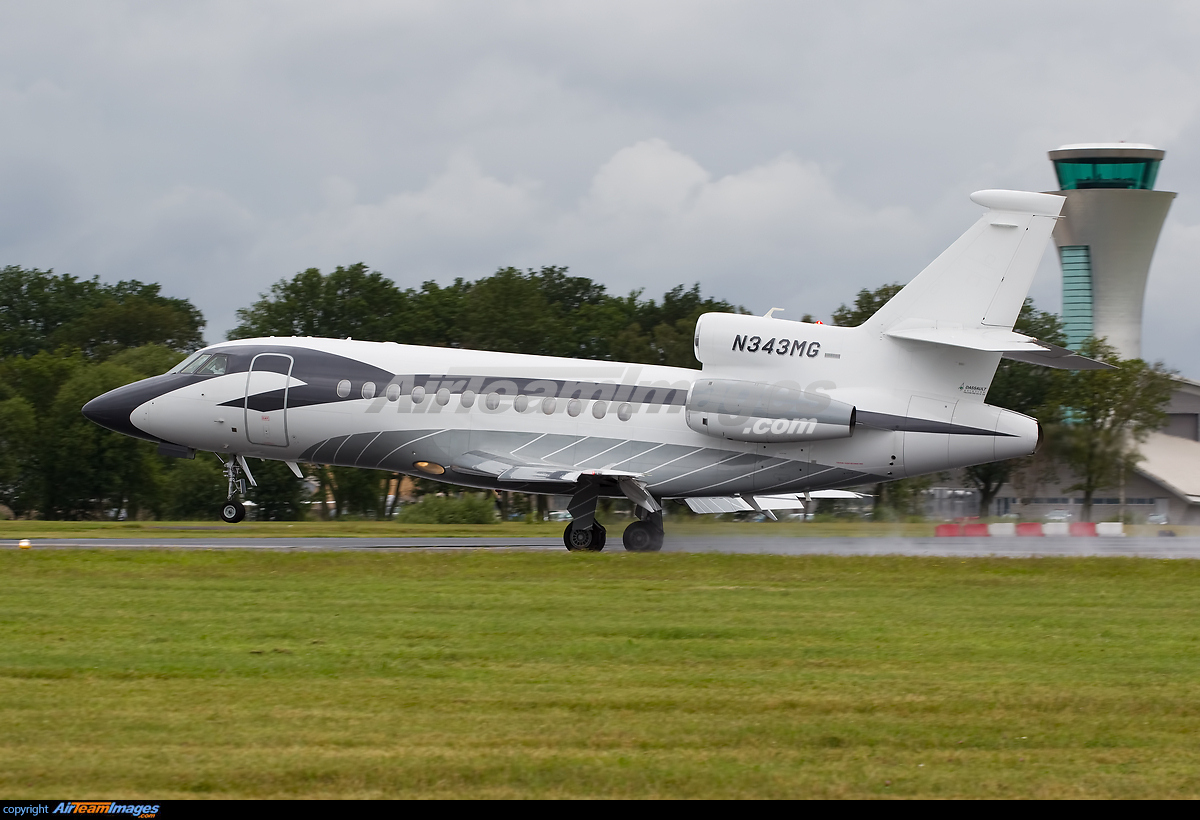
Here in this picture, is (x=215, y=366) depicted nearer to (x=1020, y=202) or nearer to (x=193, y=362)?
(x=193, y=362)

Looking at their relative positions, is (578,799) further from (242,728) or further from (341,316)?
(341,316)

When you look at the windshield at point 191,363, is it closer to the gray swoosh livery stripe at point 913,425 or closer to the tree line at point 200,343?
the gray swoosh livery stripe at point 913,425

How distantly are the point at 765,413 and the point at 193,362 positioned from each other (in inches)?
475

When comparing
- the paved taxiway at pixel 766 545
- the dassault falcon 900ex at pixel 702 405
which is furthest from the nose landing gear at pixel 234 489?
the dassault falcon 900ex at pixel 702 405

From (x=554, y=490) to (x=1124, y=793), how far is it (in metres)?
16.7

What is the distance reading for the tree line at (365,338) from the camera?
1373 inches

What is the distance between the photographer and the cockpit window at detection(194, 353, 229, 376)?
2591 cm

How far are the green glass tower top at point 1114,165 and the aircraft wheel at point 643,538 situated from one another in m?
69.5

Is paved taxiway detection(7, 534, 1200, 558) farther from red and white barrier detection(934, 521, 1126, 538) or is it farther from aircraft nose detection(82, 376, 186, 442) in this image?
aircraft nose detection(82, 376, 186, 442)

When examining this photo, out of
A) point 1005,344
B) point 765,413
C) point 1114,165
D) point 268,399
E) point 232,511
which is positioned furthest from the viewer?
point 1114,165

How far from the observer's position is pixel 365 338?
65.8 m

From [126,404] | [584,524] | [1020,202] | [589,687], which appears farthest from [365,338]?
[589,687]

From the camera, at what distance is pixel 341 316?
225 feet

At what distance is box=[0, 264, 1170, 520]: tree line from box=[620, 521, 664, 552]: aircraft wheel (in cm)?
936
